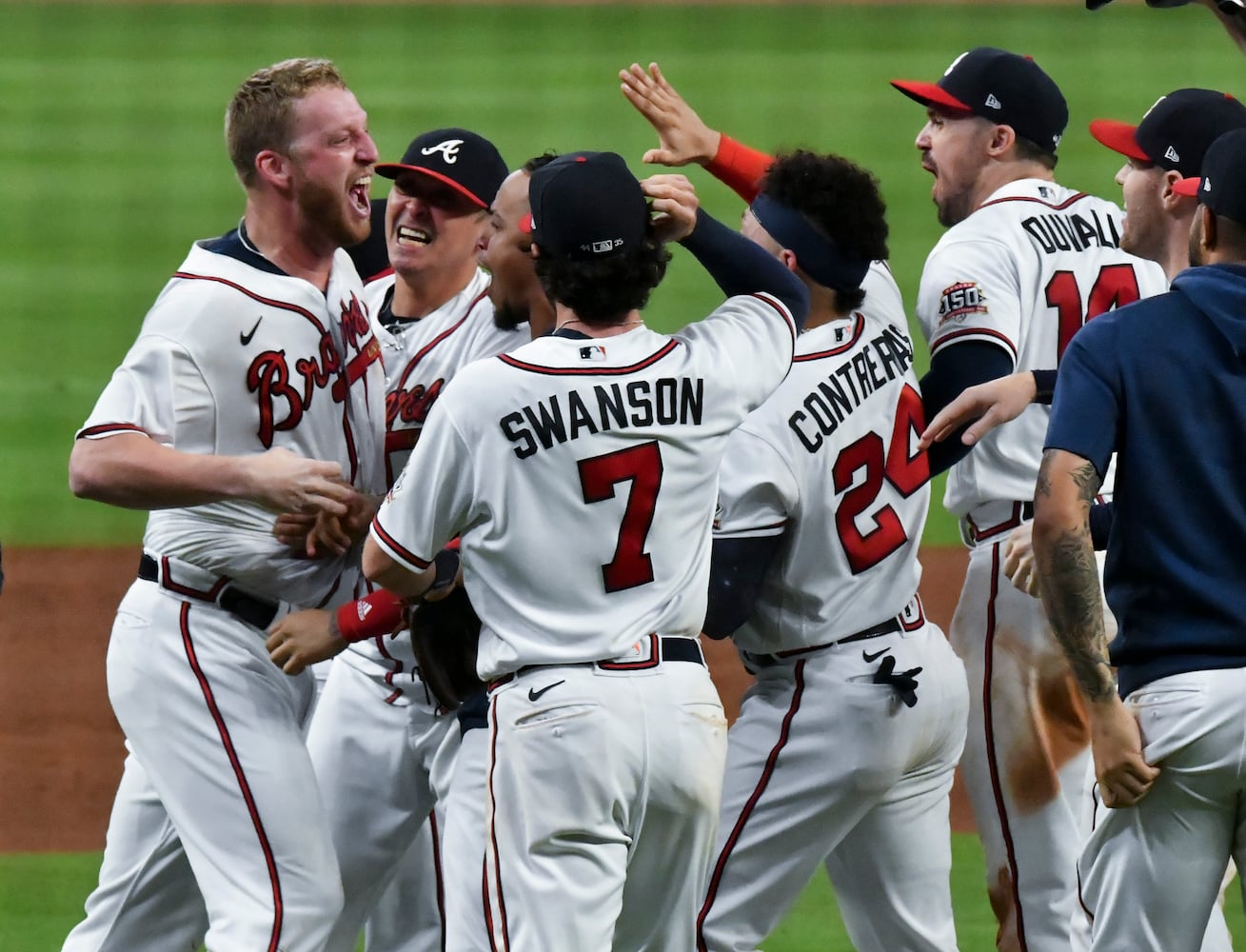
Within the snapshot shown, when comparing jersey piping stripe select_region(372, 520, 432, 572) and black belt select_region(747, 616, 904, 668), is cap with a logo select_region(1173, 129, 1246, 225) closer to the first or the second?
black belt select_region(747, 616, 904, 668)

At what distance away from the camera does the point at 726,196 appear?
39.5 ft

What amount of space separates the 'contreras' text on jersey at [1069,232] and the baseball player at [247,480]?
1532mm

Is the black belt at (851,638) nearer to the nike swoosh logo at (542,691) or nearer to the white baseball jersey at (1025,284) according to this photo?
the white baseball jersey at (1025,284)

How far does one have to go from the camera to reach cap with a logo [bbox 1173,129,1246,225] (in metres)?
2.93

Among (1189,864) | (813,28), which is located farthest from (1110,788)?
(813,28)

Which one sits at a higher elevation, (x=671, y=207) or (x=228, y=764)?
(x=671, y=207)

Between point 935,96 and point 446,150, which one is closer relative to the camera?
point 446,150

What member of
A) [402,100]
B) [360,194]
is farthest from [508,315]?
[402,100]

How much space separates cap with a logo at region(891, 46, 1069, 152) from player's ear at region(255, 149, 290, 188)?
1597 mm

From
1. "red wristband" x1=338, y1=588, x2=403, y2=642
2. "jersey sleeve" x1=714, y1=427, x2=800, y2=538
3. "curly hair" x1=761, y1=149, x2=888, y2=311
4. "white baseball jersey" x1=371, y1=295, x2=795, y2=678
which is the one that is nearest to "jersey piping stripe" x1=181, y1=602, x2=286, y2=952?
"red wristband" x1=338, y1=588, x2=403, y2=642

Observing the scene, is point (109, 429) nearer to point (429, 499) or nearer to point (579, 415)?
point (429, 499)

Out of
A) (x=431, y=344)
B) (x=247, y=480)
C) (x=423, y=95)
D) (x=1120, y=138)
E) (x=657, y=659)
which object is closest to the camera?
(x=657, y=659)

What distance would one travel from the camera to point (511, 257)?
3633mm

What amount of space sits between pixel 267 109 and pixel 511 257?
56 cm
